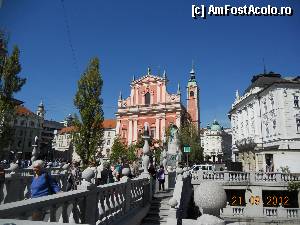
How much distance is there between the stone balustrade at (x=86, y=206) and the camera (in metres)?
3.27

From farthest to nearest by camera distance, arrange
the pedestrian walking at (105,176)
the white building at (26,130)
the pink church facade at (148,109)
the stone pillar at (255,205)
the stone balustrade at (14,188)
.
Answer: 1. the white building at (26,130)
2. the pink church facade at (148,109)
3. the stone pillar at (255,205)
4. the pedestrian walking at (105,176)
5. the stone balustrade at (14,188)

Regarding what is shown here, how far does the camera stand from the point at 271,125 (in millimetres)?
39031

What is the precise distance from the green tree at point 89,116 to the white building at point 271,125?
1840 centimetres

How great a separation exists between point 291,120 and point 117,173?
94.2ft

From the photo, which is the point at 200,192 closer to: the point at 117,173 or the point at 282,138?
the point at 117,173

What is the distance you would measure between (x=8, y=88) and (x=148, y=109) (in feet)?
149

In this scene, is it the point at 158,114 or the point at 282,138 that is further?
the point at 158,114

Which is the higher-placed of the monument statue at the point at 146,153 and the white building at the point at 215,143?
the white building at the point at 215,143

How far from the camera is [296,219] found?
2345 centimetres

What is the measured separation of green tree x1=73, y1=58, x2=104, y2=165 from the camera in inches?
938

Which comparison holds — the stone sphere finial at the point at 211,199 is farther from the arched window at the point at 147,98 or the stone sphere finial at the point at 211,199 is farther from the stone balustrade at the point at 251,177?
the arched window at the point at 147,98

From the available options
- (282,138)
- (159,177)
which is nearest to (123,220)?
(159,177)
